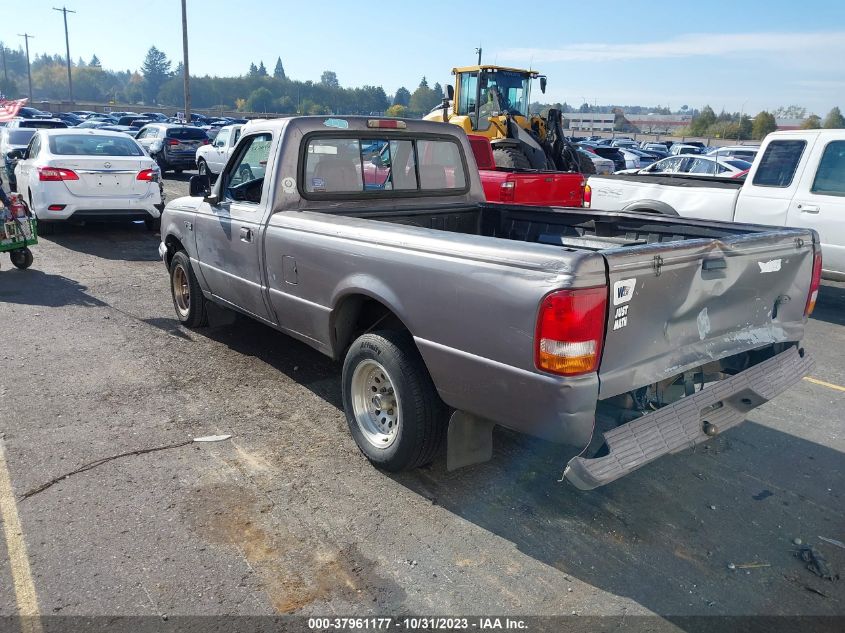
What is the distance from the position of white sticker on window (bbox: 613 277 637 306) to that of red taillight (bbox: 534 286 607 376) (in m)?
0.06

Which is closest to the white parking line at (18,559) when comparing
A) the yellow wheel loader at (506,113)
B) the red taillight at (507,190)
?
the red taillight at (507,190)

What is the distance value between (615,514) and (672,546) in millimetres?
344

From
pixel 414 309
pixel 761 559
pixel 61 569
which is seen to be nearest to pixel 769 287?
pixel 761 559

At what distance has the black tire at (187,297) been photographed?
20.3 feet

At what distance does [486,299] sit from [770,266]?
1.68 m

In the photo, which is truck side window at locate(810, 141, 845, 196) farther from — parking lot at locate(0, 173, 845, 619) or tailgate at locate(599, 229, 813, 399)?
tailgate at locate(599, 229, 813, 399)

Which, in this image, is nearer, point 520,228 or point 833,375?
point 520,228

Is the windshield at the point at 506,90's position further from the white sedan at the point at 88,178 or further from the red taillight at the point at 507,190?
the white sedan at the point at 88,178

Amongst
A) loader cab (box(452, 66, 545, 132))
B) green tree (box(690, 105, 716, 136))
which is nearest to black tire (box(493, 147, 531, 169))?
loader cab (box(452, 66, 545, 132))

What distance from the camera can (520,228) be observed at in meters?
5.41

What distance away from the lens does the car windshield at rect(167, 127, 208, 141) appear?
2233cm

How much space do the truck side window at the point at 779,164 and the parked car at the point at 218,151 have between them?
1515 cm

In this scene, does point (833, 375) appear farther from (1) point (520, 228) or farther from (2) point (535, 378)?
(2) point (535, 378)

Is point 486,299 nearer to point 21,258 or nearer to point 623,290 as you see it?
point 623,290
